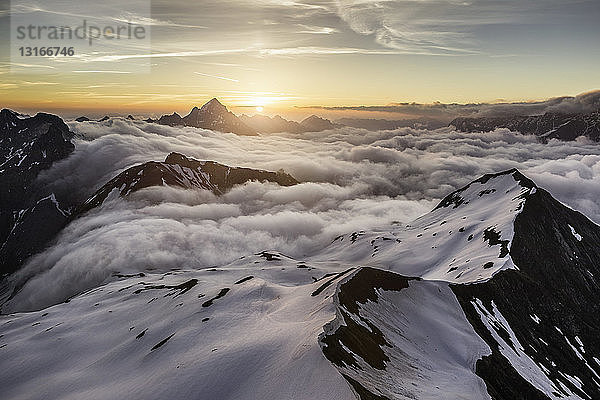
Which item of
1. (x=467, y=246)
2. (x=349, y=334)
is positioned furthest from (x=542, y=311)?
(x=349, y=334)

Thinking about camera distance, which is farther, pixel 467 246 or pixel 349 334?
pixel 467 246

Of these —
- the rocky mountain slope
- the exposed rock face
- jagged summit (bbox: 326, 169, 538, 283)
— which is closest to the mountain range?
the rocky mountain slope

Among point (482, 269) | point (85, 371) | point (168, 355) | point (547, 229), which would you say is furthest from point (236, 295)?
point (547, 229)

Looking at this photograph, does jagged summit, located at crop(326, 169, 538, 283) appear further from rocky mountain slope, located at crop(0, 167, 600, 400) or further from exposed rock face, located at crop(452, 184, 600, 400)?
exposed rock face, located at crop(452, 184, 600, 400)

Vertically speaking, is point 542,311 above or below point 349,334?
below

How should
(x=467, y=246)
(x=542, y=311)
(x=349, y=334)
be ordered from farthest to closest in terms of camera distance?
1. (x=467, y=246)
2. (x=542, y=311)
3. (x=349, y=334)

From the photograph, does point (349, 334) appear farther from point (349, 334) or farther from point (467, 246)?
point (467, 246)

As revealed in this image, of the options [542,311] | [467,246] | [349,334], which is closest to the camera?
[349,334]

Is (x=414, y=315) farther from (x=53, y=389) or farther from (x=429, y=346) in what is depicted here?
(x=53, y=389)

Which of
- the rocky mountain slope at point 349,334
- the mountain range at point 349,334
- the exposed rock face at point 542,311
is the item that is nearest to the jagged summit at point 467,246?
the mountain range at point 349,334
